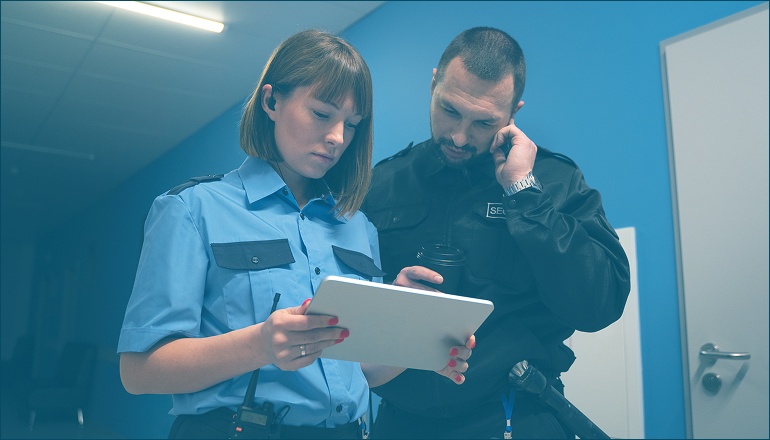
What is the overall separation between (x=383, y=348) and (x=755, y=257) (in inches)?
53.4

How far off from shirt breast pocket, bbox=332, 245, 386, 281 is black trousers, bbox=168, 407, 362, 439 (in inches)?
11.6

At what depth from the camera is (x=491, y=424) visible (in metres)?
1.26

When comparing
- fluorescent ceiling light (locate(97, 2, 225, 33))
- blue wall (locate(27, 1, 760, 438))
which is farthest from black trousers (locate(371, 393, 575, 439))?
fluorescent ceiling light (locate(97, 2, 225, 33))

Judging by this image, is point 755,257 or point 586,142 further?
point 586,142

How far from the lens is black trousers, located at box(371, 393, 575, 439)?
4.13ft

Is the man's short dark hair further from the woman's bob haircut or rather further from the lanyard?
the lanyard

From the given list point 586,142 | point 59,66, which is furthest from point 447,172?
point 59,66

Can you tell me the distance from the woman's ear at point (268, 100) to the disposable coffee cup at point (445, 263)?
0.42 m

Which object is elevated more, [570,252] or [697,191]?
[697,191]

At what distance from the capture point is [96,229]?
7.83 metres

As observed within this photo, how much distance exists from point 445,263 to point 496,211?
0.33 meters

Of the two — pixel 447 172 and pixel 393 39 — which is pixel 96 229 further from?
pixel 447 172

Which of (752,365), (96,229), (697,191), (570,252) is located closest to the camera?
(570,252)

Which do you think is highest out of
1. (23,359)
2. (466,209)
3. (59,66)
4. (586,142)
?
(59,66)
